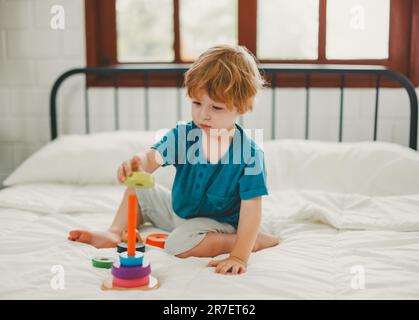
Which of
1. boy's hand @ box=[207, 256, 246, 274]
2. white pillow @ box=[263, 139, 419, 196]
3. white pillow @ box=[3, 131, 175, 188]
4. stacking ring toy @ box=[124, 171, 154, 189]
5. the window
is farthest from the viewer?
the window

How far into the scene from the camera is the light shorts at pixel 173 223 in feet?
4.53

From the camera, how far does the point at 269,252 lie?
4.60 ft

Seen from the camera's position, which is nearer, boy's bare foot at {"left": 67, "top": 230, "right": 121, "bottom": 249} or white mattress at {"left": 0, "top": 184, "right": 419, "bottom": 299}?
white mattress at {"left": 0, "top": 184, "right": 419, "bottom": 299}

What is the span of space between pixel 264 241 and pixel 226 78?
415 mm

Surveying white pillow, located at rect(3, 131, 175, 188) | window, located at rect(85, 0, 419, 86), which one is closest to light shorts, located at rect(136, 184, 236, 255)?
white pillow, located at rect(3, 131, 175, 188)

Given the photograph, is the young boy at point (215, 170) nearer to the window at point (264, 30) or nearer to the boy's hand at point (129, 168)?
the boy's hand at point (129, 168)

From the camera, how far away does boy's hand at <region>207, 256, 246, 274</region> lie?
1.23 m

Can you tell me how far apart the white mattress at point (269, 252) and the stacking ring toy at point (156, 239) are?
2.0 inches

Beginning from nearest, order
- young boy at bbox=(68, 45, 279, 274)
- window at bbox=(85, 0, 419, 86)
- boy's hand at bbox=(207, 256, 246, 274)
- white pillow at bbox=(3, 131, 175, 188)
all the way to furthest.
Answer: boy's hand at bbox=(207, 256, 246, 274)
young boy at bbox=(68, 45, 279, 274)
white pillow at bbox=(3, 131, 175, 188)
window at bbox=(85, 0, 419, 86)

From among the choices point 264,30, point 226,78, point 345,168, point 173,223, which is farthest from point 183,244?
point 264,30

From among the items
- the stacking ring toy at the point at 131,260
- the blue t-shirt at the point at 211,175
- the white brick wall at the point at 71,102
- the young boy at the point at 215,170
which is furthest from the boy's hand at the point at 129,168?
the white brick wall at the point at 71,102

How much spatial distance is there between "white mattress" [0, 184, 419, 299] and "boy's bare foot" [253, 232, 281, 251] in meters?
0.03

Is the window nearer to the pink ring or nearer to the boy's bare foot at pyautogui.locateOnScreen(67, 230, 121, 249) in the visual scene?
the boy's bare foot at pyautogui.locateOnScreen(67, 230, 121, 249)
